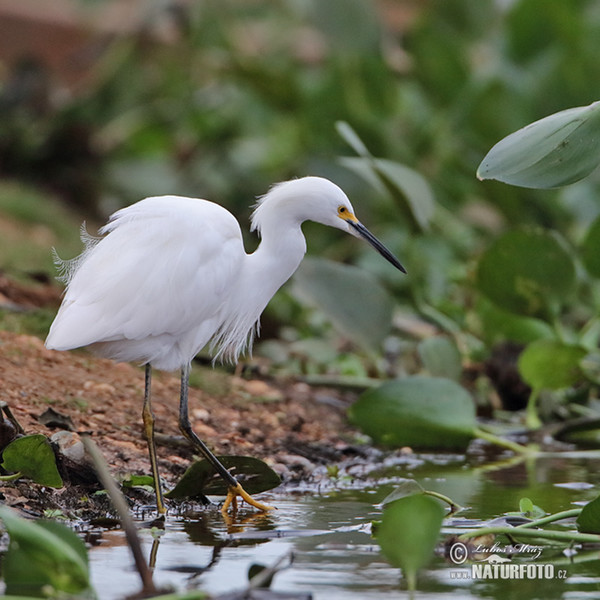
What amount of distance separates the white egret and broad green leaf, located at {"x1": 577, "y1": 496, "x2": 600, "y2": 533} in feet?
3.32

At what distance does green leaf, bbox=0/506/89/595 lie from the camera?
7.09 feet

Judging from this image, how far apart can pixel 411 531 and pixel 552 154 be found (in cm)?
106

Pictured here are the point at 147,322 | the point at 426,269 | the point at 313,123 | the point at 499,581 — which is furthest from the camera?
the point at 313,123

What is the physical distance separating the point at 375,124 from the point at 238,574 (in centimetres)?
496

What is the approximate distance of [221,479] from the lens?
11.7 feet

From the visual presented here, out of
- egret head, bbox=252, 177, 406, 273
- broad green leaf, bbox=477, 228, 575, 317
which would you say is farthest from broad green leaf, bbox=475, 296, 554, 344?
egret head, bbox=252, 177, 406, 273

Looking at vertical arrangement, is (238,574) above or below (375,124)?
below

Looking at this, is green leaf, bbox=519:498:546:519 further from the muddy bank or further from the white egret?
the muddy bank

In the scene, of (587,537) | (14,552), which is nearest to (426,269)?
(587,537)

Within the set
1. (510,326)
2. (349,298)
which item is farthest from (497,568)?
(510,326)

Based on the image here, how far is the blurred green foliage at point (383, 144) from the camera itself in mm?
5082

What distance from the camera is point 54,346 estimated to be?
3.27 m

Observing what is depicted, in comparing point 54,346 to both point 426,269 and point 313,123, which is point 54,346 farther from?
point 313,123

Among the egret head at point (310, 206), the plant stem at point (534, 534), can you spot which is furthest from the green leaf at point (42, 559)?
the egret head at point (310, 206)
